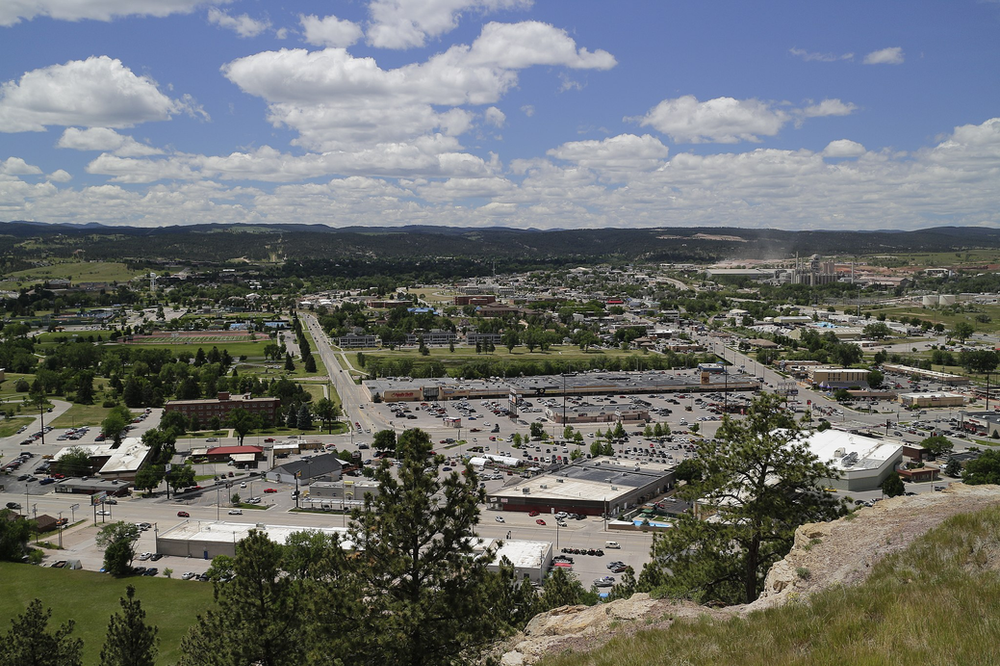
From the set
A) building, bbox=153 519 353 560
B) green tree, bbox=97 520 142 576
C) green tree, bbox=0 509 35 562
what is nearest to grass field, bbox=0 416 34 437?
green tree, bbox=0 509 35 562

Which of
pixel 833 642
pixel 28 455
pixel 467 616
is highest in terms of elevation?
pixel 833 642

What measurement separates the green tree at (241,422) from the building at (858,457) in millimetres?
28999

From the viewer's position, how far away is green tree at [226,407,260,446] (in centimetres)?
4091

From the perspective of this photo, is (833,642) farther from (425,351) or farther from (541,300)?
(541,300)

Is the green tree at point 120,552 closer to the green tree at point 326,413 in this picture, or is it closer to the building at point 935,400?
the green tree at point 326,413

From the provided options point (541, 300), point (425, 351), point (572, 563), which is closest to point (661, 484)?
point (572, 563)

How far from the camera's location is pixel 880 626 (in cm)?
577

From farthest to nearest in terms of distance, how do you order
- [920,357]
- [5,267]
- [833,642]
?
[5,267]
[920,357]
[833,642]

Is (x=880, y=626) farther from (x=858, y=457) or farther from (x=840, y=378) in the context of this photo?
(x=840, y=378)

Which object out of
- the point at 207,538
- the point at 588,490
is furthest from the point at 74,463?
the point at 588,490

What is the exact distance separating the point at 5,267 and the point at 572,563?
15668 cm

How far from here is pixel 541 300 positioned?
10844 centimetres

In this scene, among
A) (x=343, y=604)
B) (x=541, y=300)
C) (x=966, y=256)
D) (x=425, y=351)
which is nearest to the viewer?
(x=343, y=604)

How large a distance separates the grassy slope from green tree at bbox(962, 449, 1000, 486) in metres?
23.2
